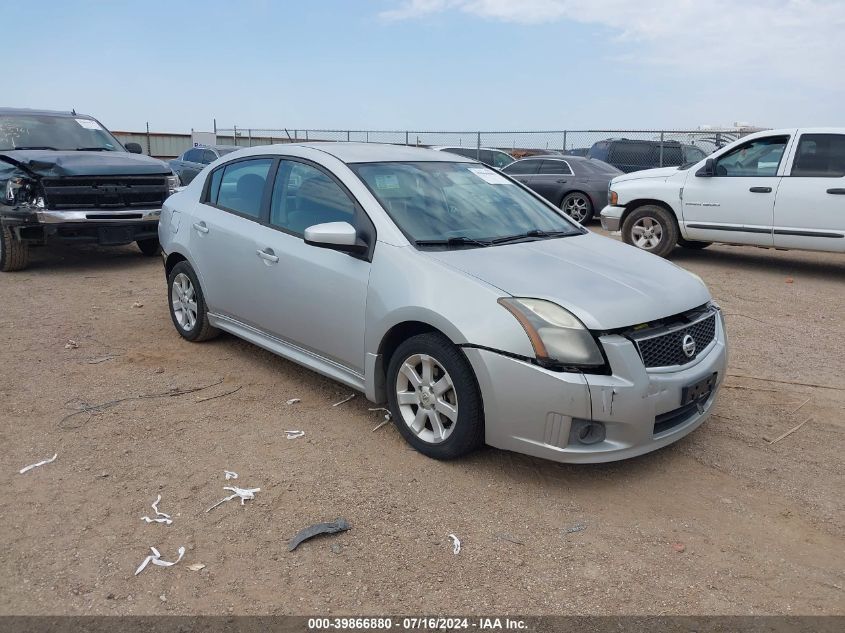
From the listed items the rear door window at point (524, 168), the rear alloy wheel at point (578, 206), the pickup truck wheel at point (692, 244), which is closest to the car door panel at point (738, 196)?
the pickup truck wheel at point (692, 244)

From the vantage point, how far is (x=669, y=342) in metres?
3.52

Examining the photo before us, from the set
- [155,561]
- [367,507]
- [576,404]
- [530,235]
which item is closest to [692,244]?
[530,235]

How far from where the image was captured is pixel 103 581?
2.75 metres

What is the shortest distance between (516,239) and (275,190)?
→ 1646mm

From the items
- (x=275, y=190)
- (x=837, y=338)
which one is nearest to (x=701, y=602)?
(x=275, y=190)

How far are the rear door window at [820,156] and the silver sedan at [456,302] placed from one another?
5.29 metres

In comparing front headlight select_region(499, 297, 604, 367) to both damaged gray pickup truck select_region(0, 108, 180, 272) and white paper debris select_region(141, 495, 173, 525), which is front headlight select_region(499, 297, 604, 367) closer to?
white paper debris select_region(141, 495, 173, 525)

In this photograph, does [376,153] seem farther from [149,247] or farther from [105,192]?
[149,247]

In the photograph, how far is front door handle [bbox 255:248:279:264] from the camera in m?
4.48

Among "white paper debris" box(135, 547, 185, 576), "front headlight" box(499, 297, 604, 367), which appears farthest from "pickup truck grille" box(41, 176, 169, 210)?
"front headlight" box(499, 297, 604, 367)

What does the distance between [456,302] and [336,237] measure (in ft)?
2.74

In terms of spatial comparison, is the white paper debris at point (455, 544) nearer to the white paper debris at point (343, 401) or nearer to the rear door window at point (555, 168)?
the white paper debris at point (343, 401)

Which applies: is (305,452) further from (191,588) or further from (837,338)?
(837,338)

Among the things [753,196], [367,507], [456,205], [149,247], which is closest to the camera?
[367,507]
